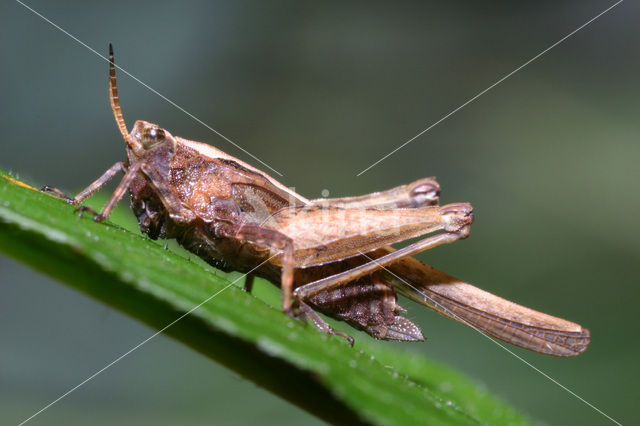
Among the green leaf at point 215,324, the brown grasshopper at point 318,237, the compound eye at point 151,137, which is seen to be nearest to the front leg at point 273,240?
the brown grasshopper at point 318,237

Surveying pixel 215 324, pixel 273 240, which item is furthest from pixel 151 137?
pixel 215 324

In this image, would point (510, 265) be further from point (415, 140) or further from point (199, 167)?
point (199, 167)

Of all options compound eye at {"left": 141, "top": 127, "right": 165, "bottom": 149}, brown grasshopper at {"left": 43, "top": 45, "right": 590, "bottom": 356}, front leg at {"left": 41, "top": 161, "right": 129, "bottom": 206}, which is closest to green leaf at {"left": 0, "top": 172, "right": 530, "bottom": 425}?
front leg at {"left": 41, "top": 161, "right": 129, "bottom": 206}

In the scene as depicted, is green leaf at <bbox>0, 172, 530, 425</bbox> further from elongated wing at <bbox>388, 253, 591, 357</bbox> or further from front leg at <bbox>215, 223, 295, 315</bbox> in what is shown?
elongated wing at <bbox>388, 253, 591, 357</bbox>

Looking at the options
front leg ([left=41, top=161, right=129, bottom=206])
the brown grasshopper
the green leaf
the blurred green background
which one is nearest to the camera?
the green leaf

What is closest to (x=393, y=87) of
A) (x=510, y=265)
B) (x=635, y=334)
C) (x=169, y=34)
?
(x=169, y=34)

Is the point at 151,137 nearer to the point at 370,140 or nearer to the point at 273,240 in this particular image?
the point at 273,240
